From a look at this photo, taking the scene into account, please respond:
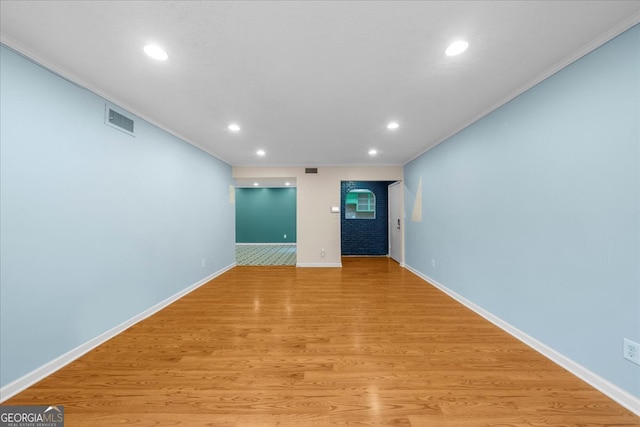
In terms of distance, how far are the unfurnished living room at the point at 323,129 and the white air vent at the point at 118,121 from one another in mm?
29

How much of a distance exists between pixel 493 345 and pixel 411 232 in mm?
3052

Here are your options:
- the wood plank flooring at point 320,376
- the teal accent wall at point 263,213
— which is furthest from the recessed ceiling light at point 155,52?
the teal accent wall at point 263,213

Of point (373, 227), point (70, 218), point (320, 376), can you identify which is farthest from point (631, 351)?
point (373, 227)

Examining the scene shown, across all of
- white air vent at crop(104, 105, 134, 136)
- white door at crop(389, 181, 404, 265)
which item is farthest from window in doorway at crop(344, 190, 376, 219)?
white air vent at crop(104, 105, 134, 136)

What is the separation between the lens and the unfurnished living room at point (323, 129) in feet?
4.73

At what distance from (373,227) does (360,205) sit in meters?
0.81

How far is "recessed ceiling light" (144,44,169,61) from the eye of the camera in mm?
1667

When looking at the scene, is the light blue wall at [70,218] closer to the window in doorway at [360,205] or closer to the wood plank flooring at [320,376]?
the wood plank flooring at [320,376]

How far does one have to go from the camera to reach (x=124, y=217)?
250 cm

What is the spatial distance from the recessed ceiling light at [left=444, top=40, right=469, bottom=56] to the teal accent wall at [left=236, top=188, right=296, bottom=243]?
780 cm

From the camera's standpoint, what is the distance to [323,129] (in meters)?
3.26

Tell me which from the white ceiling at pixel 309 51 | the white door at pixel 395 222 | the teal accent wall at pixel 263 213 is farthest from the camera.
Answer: the teal accent wall at pixel 263 213

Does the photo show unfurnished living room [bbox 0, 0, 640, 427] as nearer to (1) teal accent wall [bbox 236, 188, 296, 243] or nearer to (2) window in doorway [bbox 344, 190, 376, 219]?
(2) window in doorway [bbox 344, 190, 376, 219]

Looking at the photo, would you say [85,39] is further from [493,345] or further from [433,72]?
[493,345]
